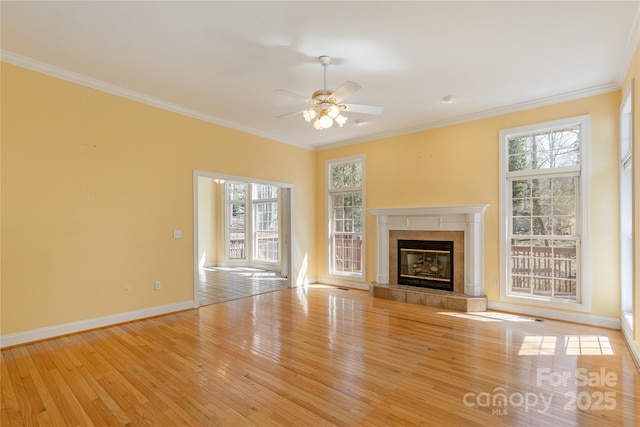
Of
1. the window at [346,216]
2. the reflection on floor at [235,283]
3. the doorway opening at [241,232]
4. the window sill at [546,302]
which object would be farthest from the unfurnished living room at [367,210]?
the doorway opening at [241,232]

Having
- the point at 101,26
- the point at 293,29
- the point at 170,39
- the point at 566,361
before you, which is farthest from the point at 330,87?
the point at 566,361

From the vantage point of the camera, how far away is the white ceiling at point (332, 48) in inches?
101

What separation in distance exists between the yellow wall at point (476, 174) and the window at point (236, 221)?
11.0 feet

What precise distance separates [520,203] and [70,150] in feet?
20.6

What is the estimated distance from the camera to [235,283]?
6.87 meters

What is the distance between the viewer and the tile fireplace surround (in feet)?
15.7

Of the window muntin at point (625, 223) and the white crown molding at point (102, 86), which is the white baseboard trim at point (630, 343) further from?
the white crown molding at point (102, 86)

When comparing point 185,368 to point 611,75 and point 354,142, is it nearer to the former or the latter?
point 354,142

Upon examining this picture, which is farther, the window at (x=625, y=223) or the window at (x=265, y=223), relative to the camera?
the window at (x=265, y=223)

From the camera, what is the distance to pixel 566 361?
2939 millimetres

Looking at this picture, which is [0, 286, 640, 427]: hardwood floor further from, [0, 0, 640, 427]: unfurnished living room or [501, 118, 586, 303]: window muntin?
[501, 118, 586, 303]: window muntin

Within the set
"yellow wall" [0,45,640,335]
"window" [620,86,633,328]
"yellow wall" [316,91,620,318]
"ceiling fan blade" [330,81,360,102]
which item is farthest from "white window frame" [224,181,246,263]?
"window" [620,86,633,328]

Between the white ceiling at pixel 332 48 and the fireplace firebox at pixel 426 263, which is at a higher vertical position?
the white ceiling at pixel 332 48

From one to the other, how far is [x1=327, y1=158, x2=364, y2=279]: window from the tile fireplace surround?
0.72 metres
